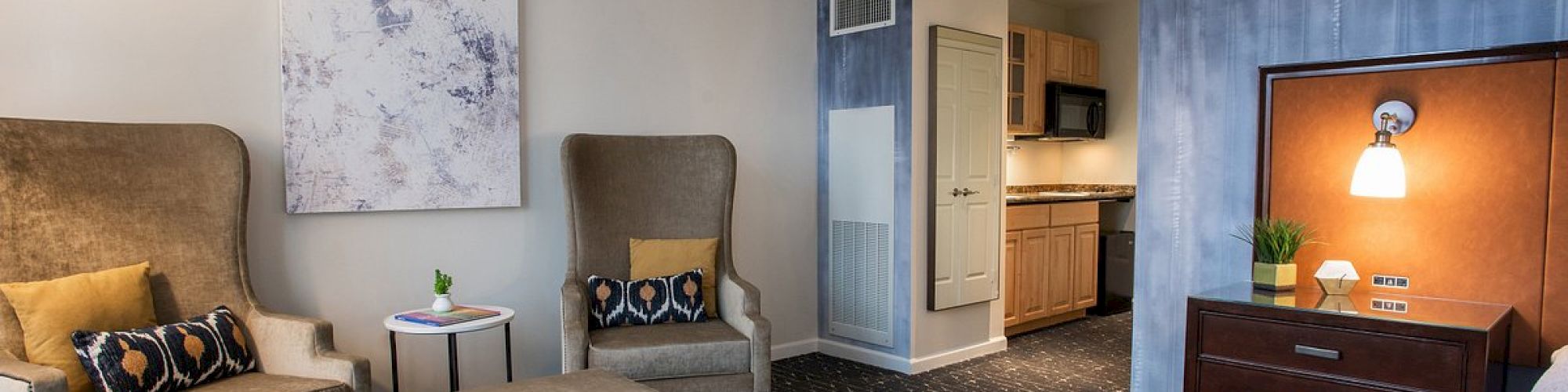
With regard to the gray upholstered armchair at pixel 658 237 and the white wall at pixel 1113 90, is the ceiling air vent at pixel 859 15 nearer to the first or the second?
the gray upholstered armchair at pixel 658 237

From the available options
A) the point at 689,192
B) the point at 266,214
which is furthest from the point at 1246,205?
the point at 266,214

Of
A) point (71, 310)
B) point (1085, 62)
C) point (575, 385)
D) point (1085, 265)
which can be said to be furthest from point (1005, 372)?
point (71, 310)

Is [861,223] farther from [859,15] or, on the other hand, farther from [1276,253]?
[1276,253]

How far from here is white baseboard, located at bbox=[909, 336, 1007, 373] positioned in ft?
14.2

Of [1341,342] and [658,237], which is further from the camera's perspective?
[658,237]

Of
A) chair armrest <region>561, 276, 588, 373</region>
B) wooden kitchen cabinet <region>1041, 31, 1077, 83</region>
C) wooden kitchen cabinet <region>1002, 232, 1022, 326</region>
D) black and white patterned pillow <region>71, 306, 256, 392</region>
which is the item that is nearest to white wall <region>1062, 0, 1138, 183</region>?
wooden kitchen cabinet <region>1041, 31, 1077, 83</region>

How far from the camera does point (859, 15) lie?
441 centimetres

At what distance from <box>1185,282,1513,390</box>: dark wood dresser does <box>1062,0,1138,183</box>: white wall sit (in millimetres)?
4034

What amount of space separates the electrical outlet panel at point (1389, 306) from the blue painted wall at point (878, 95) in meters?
2.08

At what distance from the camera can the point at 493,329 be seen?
3.65m

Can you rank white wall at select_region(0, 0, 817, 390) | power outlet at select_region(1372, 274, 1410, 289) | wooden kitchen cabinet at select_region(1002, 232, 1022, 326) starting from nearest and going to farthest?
power outlet at select_region(1372, 274, 1410, 289) < white wall at select_region(0, 0, 817, 390) < wooden kitchen cabinet at select_region(1002, 232, 1022, 326)

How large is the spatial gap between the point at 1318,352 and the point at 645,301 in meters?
2.16

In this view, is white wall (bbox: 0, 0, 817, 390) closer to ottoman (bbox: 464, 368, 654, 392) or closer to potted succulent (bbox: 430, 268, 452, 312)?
potted succulent (bbox: 430, 268, 452, 312)

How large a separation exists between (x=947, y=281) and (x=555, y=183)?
189 centimetres
